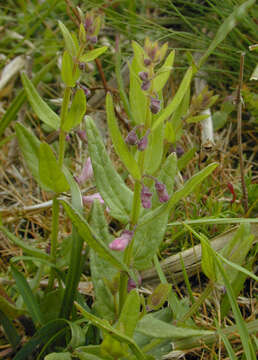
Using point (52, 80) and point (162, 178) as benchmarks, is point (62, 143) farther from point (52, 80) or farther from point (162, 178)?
point (52, 80)

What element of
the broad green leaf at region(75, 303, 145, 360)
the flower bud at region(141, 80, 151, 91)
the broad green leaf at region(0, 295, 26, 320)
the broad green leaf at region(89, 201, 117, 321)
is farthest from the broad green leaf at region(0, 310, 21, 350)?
the flower bud at region(141, 80, 151, 91)

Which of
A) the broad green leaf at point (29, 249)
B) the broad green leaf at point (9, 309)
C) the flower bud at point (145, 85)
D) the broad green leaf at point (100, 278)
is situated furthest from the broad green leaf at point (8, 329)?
the flower bud at point (145, 85)

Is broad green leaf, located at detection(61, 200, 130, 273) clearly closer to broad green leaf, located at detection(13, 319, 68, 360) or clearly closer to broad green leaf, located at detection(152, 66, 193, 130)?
broad green leaf, located at detection(152, 66, 193, 130)

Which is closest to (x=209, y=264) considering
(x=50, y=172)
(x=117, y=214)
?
(x=117, y=214)

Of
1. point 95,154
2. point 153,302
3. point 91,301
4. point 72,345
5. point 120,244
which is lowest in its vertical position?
point 91,301

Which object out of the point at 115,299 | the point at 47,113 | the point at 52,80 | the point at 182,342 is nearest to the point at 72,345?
the point at 115,299

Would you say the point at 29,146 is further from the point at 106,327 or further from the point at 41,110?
the point at 106,327
